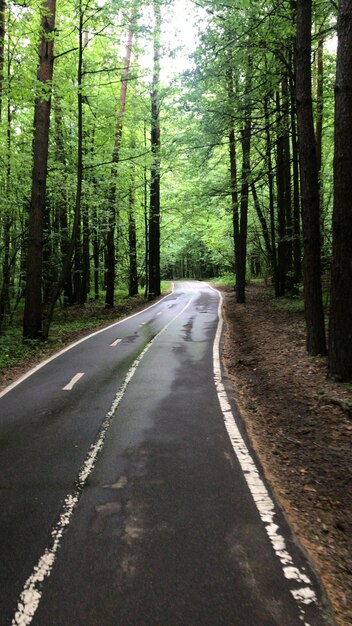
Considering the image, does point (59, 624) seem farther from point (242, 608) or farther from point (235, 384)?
point (235, 384)

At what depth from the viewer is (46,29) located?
11.4m

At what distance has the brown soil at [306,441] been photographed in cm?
338

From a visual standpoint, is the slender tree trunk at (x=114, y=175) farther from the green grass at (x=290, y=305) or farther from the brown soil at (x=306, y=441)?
the brown soil at (x=306, y=441)

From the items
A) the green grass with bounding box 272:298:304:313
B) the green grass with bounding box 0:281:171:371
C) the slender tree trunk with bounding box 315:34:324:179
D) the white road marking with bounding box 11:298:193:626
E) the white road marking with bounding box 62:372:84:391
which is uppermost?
the slender tree trunk with bounding box 315:34:324:179

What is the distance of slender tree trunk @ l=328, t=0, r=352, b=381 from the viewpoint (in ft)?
21.6

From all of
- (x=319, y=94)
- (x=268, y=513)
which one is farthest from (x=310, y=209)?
(x=319, y=94)

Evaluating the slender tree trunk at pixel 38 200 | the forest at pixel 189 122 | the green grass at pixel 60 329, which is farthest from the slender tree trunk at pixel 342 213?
the slender tree trunk at pixel 38 200

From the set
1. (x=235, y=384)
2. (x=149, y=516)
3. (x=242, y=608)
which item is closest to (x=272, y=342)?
(x=235, y=384)

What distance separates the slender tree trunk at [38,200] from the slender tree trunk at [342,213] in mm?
9005

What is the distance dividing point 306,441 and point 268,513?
187 centimetres

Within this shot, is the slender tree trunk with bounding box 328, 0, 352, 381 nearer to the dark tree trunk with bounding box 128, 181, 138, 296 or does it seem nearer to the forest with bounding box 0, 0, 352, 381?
the forest with bounding box 0, 0, 352, 381

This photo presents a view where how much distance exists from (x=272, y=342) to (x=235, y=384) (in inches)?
140

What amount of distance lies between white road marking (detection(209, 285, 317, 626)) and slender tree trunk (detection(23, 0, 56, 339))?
27.0 ft

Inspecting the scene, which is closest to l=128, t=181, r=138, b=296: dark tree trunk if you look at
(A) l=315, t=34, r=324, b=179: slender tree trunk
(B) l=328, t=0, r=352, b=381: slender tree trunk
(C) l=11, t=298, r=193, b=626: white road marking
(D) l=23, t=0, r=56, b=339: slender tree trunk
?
(A) l=315, t=34, r=324, b=179: slender tree trunk
